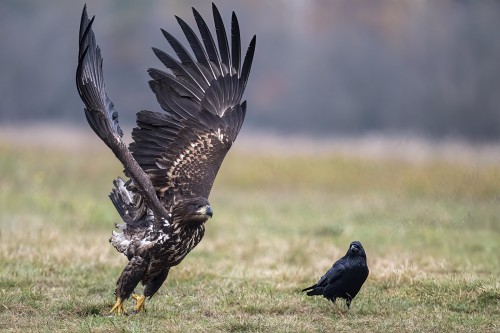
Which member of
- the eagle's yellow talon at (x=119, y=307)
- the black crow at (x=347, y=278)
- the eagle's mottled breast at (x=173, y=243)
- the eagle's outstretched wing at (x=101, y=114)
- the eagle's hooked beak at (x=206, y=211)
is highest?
the eagle's outstretched wing at (x=101, y=114)

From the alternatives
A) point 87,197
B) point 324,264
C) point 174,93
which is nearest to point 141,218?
point 174,93

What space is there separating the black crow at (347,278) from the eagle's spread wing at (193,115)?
4.07 ft

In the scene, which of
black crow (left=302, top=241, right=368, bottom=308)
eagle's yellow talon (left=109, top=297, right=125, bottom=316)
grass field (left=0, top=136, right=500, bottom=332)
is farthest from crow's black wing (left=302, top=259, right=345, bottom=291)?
eagle's yellow talon (left=109, top=297, right=125, bottom=316)

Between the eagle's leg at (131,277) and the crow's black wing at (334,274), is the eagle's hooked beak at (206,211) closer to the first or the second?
the eagle's leg at (131,277)

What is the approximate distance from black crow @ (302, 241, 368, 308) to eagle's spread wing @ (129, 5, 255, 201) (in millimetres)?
1242

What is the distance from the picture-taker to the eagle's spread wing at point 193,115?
7.50m

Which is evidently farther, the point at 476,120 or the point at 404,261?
the point at 476,120

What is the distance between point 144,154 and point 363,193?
718cm

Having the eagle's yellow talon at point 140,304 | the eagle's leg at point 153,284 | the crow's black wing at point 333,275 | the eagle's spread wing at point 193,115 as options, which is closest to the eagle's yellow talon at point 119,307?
the eagle's yellow talon at point 140,304

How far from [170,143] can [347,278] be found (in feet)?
6.22

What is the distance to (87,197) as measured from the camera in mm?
16516

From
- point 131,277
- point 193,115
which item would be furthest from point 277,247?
point 131,277

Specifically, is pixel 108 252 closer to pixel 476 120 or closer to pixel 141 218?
pixel 141 218

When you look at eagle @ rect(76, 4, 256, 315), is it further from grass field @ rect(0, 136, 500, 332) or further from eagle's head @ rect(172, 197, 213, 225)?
grass field @ rect(0, 136, 500, 332)
